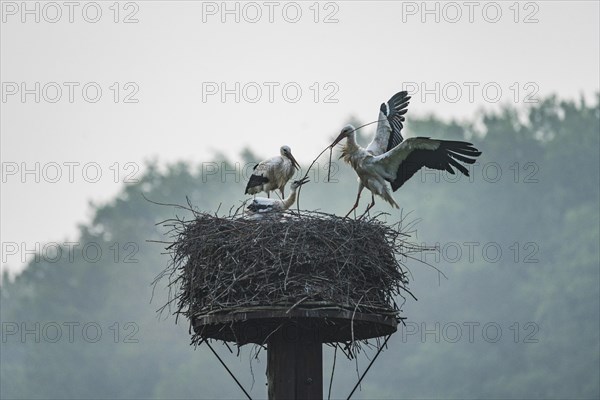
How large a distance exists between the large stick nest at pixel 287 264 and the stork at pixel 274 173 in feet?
9.10

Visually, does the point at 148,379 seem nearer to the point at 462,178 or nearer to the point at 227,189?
the point at 227,189

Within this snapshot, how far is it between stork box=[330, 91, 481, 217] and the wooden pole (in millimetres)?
2347

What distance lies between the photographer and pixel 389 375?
3797 cm

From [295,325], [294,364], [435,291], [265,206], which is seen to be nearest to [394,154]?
[265,206]

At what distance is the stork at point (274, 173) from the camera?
41.8ft

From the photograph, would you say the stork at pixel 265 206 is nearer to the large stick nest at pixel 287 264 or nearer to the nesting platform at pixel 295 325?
the large stick nest at pixel 287 264

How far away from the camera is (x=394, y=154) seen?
10859 millimetres

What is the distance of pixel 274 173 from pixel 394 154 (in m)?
2.19

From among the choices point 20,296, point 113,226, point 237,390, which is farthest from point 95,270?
point 237,390

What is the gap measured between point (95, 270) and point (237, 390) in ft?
33.6

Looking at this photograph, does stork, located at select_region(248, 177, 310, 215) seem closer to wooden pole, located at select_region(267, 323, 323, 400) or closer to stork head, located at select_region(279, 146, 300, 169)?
stork head, located at select_region(279, 146, 300, 169)

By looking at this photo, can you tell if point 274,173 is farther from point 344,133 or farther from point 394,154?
point 394,154

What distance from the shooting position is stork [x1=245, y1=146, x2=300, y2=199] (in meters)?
12.7

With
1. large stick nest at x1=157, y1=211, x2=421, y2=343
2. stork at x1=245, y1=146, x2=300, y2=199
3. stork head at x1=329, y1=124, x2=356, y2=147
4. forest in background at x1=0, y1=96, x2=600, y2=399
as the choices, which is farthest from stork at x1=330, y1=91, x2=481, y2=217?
forest in background at x1=0, y1=96, x2=600, y2=399
